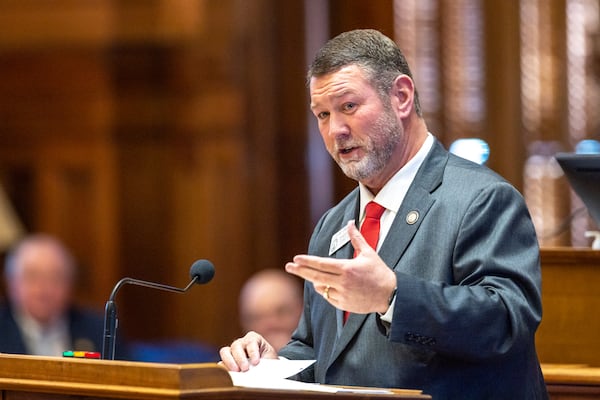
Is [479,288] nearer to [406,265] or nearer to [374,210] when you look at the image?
[406,265]

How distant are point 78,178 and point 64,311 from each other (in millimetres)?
1288

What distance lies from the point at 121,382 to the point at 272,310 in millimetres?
2971

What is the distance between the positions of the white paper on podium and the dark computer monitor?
41.8 inches

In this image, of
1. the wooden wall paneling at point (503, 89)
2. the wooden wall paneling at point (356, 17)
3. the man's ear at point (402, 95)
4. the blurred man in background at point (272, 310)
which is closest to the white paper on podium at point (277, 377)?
the man's ear at point (402, 95)

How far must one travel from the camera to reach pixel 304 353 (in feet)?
10.8

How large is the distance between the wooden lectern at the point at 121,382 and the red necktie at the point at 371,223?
0.54m

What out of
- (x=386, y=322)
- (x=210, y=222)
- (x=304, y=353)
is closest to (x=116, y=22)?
(x=210, y=222)

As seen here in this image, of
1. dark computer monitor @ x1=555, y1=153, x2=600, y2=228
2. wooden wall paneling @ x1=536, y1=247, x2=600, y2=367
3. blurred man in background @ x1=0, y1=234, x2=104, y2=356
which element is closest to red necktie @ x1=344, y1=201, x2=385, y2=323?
dark computer monitor @ x1=555, y1=153, x2=600, y2=228

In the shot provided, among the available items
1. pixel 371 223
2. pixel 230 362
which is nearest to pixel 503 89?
pixel 371 223

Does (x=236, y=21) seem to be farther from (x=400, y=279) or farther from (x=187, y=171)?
(x=400, y=279)

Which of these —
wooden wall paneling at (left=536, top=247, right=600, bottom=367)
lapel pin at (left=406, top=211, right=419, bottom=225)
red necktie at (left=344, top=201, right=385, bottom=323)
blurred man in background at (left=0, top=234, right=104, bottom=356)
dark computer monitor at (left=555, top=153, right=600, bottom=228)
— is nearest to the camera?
lapel pin at (left=406, top=211, right=419, bottom=225)

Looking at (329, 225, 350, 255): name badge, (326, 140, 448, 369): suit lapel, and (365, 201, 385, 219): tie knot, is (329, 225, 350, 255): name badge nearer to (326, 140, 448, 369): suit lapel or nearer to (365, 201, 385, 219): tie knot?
(365, 201, 385, 219): tie knot

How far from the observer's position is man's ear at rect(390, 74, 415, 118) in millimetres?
3152

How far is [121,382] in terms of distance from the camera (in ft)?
7.97
